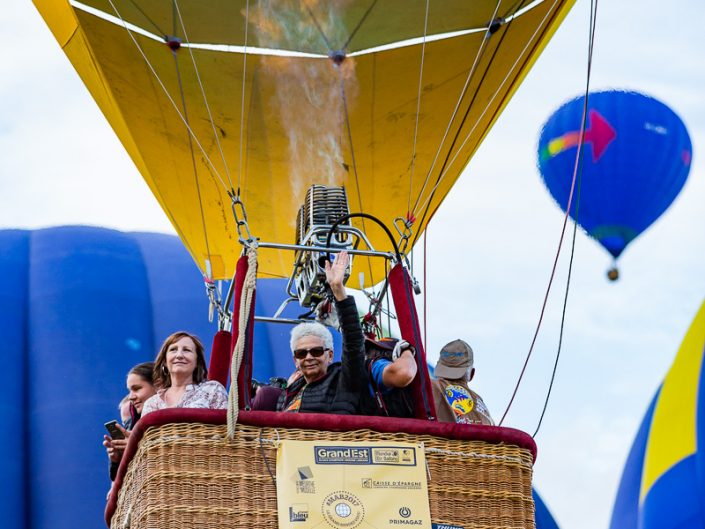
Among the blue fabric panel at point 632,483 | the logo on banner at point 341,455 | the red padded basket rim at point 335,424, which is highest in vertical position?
the blue fabric panel at point 632,483

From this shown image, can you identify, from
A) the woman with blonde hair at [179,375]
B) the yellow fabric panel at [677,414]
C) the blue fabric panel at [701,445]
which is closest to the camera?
the woman with blonde hair at [179,375]

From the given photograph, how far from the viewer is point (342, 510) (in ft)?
10.2

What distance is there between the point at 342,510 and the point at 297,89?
2930 mm

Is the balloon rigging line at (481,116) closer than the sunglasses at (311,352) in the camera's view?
No

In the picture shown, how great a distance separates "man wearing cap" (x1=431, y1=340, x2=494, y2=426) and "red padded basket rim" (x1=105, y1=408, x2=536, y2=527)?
0.67 m

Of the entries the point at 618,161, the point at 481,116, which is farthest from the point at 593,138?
the point at 481,116

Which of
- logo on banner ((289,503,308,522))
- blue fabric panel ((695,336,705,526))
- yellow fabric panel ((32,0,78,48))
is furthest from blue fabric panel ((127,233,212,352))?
logo on banner ((289,503,308,522))

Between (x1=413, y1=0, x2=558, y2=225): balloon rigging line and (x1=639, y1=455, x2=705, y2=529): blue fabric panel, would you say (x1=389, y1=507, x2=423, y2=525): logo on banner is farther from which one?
(x1=639, y1=455, x2=705, y2=529): blue fabric panel

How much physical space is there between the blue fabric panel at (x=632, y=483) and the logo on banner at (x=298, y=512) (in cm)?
462

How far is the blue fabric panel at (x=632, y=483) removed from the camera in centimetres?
749

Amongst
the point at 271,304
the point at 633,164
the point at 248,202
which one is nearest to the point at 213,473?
the point at 248,202

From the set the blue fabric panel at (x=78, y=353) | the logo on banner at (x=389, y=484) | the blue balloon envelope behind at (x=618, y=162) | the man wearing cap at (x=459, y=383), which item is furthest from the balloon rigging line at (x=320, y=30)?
the blue balloon envelope behind at (x=618, y=162)

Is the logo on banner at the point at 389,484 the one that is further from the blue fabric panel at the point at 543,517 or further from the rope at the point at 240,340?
the blue fabric panel at the point at 543,517

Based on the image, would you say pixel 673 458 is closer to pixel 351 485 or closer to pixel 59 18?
pixel 59 18
